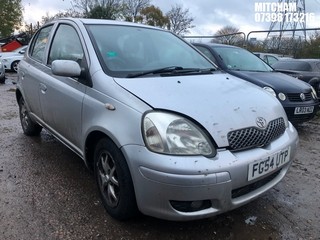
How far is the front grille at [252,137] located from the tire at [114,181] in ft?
2.50

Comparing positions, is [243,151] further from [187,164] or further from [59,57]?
[59,57]

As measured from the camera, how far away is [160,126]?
2270mm

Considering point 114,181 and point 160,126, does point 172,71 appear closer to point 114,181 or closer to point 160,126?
point 160,126

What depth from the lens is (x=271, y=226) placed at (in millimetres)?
2695

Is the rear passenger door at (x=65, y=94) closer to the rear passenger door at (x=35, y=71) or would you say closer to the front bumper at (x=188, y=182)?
the rear passenger door at (x=35, y=71)

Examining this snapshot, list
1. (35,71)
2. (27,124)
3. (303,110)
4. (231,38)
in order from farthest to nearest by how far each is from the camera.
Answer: (231,38) < (303,110) < (27,124) < (35,71)

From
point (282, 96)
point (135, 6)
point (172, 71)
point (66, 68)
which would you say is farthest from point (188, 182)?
point (135, 6)

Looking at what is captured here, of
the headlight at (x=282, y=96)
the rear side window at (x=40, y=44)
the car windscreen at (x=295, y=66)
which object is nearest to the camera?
the rear side window at (x=40, y=44)

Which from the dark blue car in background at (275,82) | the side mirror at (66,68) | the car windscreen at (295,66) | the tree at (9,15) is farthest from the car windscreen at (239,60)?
the tree at (9,15)

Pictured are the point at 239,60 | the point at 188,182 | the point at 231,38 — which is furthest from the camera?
the point at 231,38

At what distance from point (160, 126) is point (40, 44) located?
8.73 ft

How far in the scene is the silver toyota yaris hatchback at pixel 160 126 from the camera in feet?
7.27

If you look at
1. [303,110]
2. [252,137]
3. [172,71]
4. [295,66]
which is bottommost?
[303,110]

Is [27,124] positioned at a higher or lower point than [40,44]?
lower
